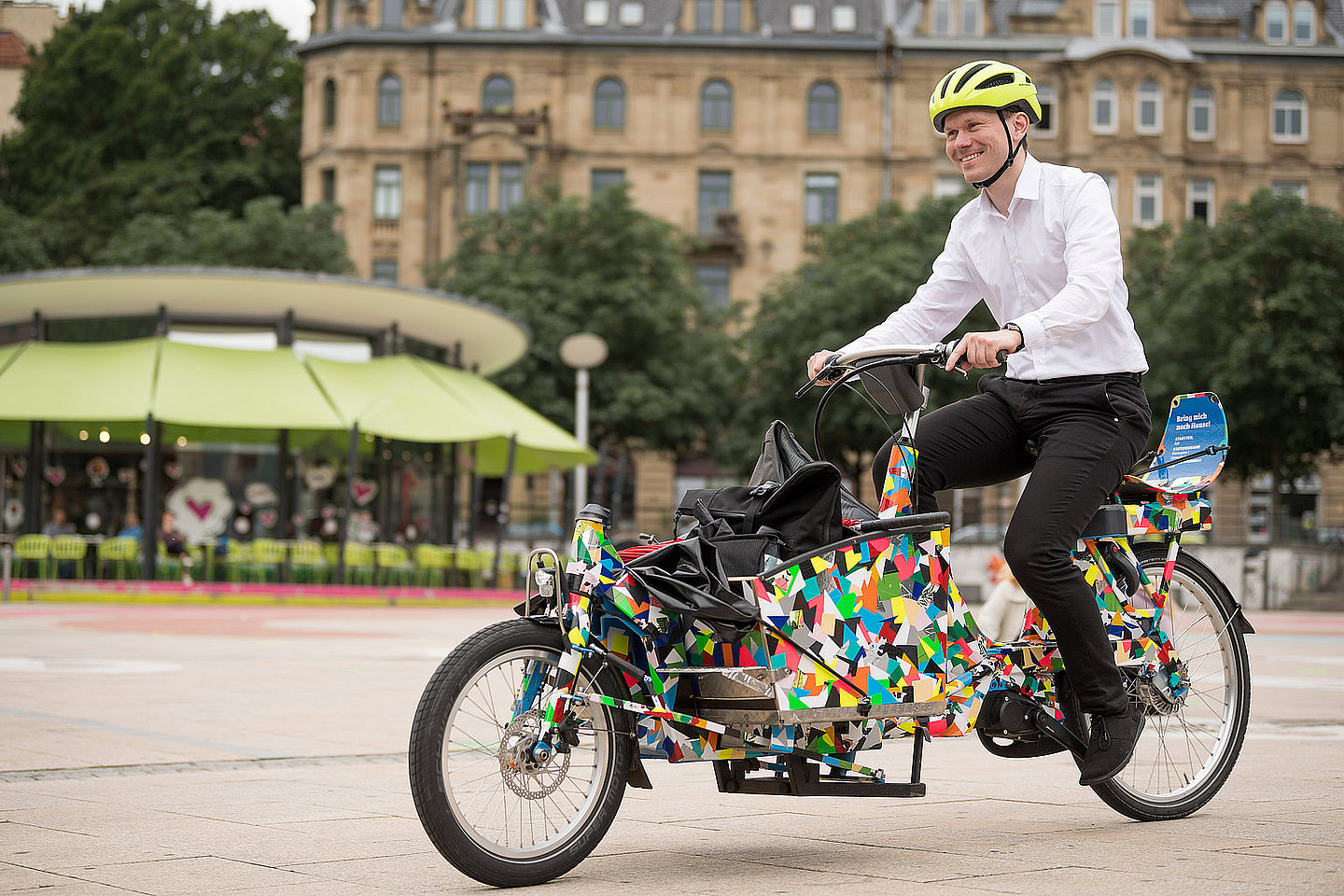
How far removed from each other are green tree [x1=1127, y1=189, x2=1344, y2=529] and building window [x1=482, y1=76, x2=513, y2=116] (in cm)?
2354

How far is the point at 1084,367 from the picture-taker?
478cm

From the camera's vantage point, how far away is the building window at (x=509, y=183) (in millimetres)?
54250

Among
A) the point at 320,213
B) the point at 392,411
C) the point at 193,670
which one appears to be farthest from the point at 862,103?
the point at 193,670

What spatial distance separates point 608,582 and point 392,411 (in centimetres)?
2368

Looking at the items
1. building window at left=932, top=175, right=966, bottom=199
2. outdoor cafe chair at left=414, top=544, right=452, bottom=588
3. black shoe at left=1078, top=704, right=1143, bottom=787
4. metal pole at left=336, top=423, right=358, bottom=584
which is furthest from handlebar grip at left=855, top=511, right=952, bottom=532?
building window at left=932, top=175, right=966, bottom=199

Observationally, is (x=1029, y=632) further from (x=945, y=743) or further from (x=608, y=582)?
(x=945, y=743)

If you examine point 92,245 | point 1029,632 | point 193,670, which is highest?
point 92,245

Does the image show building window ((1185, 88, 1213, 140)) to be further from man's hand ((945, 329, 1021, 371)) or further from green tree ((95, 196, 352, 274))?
man's hand ((945, 329, 1021, 371))

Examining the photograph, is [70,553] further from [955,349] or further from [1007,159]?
[955,349]

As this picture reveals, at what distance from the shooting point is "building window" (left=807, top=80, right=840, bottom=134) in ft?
183

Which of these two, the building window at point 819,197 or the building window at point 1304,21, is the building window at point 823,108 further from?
the building window at point 1304,21

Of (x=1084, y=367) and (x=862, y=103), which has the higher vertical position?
(x=862, y=103)

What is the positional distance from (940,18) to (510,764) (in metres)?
55.8

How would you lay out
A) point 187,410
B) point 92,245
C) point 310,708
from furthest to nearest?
point 92,245
point 187,410
point 310,708
